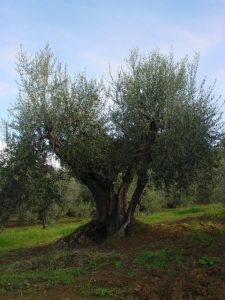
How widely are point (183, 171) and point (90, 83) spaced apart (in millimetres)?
5064

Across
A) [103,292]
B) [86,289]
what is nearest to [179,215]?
[86,289]

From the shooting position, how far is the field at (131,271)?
1077 centimetres

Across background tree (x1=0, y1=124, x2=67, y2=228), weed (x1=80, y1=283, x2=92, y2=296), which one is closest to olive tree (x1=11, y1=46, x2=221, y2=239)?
background tree (x1=0, y1=124, x2=67, y2=228)

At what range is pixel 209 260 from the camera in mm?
12820

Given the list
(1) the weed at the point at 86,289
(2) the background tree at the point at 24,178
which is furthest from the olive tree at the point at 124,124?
(1) the weed at the point at 86,289

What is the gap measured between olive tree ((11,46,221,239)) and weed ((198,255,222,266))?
169 inches

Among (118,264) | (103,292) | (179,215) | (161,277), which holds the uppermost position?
(179,215)

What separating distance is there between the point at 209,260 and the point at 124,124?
6889 millimetres

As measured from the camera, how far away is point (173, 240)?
56.5 feet

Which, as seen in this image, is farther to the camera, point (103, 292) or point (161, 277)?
point (161, 277)

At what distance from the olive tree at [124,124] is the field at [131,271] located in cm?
224

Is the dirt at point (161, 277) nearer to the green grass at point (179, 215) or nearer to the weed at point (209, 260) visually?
the weed at point (209, 260)

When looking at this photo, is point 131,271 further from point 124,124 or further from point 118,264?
point 124,124

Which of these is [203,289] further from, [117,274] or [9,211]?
[9,211]
